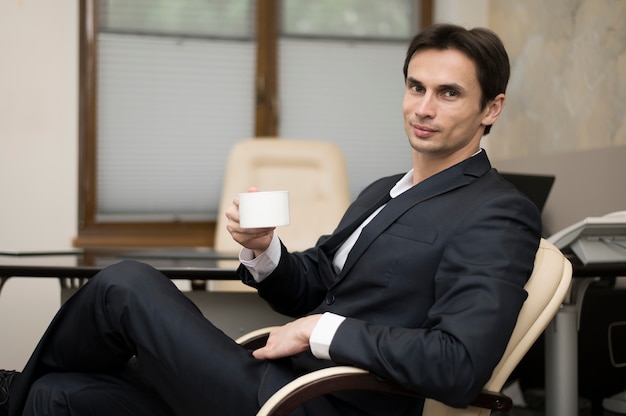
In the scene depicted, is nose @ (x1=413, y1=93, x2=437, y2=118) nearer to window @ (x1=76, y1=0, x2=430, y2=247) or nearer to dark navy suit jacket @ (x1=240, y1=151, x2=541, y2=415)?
dark navy suit jacket @ (x1=240, y1=151, x2=541, y2=415)

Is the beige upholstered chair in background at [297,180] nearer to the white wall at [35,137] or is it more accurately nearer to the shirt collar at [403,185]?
the white wall at [35,137]

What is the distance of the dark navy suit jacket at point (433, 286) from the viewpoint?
123 cm

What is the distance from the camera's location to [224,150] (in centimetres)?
399

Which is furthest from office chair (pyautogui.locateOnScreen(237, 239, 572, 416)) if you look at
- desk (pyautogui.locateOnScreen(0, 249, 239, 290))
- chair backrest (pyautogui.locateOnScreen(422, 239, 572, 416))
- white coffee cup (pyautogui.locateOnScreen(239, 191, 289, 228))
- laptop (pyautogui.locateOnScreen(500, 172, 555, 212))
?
laptop (pyautogui.locateOnScreen(500, 172, 555, 212))

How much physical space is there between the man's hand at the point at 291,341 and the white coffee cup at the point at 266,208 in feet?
0.64

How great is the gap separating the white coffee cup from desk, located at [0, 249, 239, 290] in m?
0.52

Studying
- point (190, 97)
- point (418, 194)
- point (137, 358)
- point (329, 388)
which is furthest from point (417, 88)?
point (190, 97)

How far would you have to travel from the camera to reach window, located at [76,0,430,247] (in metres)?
3.85

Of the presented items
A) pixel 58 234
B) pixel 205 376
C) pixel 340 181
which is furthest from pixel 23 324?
pixel 205 376

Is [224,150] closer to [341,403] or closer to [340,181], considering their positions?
[340,181]

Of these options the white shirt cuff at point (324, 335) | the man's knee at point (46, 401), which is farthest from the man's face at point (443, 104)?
the man's knee at point (46, 401)

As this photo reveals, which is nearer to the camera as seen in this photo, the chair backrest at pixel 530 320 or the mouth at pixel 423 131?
the chair backrest at pixel 530 320

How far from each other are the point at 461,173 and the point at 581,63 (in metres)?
1.79

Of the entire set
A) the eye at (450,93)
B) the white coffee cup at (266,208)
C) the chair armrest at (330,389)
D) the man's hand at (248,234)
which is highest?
the eye at (450,93)
